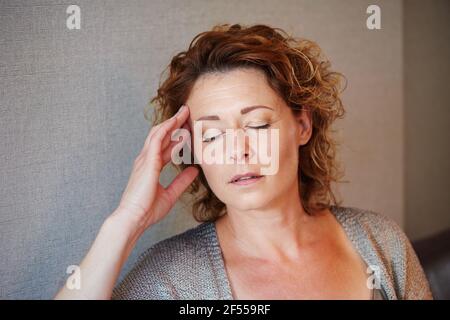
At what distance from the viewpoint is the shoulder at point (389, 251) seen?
103cm

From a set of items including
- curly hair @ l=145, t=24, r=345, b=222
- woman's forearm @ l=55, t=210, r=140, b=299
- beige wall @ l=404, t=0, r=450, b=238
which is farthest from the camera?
beige wall @ l=404, t=0, r=450, b=238

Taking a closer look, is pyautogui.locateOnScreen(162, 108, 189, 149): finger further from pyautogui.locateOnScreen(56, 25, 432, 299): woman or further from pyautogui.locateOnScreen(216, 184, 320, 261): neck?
pyautogui.locateOnScreen(216, 184, 320, 261): neck

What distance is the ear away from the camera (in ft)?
3.39

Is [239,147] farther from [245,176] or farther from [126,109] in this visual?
[126,109]

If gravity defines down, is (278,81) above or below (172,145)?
above

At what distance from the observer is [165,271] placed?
3.08 feet

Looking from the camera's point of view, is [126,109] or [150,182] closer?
[150,182]

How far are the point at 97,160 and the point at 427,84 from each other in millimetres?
781

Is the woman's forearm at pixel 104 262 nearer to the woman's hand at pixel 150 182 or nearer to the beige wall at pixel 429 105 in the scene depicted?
the woman's hand at pixel 150 182

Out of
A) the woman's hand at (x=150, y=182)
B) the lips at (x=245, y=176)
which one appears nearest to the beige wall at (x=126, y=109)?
the woman's hand at (x=150, y=182)

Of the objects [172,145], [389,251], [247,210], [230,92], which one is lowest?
[389,251]

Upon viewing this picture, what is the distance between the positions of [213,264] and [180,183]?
176 mm

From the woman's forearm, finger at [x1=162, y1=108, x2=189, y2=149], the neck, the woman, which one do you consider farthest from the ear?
the woman's forearm

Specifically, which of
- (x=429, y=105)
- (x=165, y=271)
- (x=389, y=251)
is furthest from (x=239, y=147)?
(x=429, y=105)
